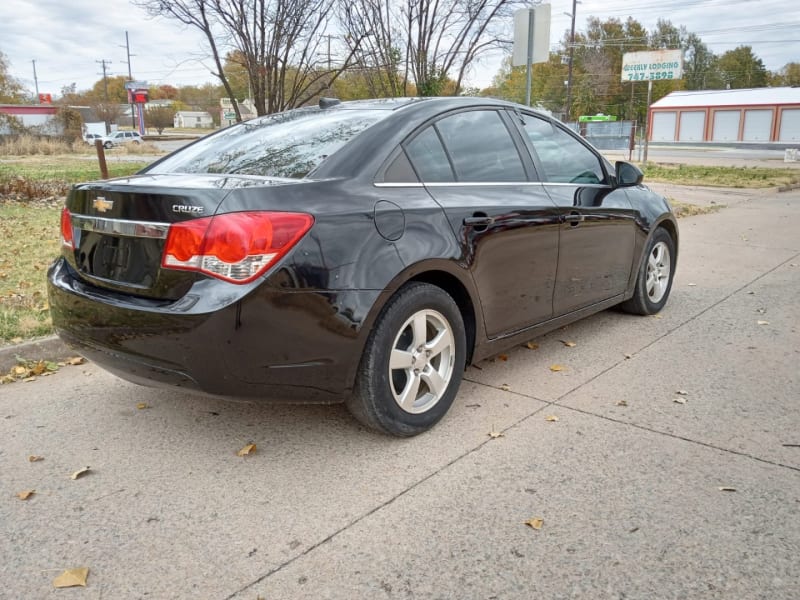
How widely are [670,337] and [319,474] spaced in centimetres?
313

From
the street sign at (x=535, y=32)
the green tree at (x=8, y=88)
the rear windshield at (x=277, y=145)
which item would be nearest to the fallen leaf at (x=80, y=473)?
the rear windshield at (x=277, y=145)

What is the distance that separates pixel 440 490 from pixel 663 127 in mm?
65772

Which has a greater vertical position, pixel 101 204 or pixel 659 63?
pixel 659 63

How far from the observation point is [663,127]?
62.5 metres

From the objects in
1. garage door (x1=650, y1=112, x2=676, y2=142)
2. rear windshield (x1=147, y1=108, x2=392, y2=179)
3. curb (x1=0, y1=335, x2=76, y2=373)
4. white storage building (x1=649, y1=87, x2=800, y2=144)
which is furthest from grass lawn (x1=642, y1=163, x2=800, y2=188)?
garage door (x1=650, y1=112, x2=676, y2=142)

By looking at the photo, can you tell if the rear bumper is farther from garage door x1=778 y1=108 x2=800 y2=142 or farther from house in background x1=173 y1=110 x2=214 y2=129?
house in background x1=173 y1=110 x2=214 y2=129

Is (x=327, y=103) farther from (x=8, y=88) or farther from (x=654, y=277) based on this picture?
(x=8, y=88)

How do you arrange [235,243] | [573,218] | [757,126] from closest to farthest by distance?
[235,243] → [573,218] → [757,126]

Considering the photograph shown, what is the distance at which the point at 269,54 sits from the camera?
380 inches

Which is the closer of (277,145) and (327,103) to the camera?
(277,145)

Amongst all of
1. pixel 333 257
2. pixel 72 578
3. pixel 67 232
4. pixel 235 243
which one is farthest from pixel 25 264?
pixel 72 578

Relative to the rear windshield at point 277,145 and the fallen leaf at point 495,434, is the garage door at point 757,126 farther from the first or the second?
the fallen leaf at point 495,434

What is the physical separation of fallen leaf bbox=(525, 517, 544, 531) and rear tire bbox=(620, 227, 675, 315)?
3.15m

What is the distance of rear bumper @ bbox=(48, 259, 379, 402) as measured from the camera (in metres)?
2.83
